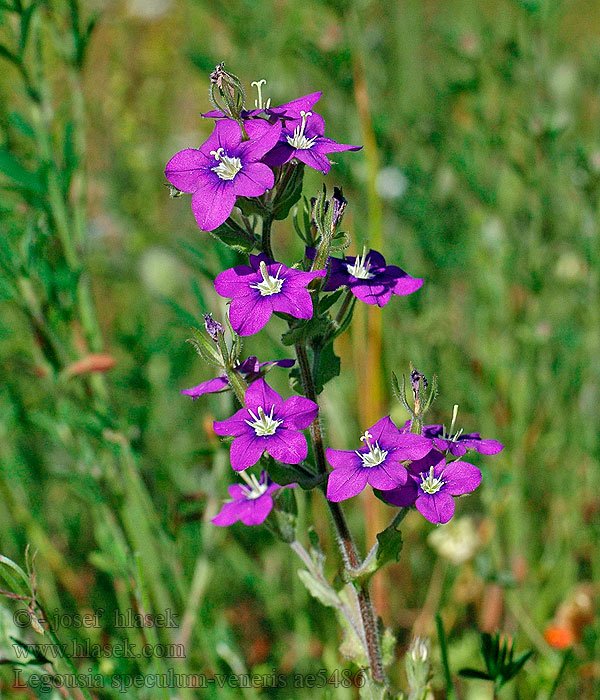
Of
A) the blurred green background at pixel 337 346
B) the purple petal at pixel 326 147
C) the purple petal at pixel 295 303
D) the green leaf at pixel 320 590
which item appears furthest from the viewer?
the blurred green background at pixel 337 346

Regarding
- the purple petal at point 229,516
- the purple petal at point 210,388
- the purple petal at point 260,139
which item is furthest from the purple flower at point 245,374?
the purple petal at point 260,139

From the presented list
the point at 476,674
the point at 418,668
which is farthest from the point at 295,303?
the point at 476,674

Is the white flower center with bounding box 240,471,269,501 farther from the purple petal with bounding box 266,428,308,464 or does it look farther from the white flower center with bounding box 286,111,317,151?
the white flower center with bounding box 286,111,317,151

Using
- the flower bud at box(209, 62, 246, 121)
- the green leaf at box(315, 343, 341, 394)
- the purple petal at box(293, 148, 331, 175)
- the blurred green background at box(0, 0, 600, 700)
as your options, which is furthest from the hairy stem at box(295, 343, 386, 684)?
the blurred green background at box(0, 0, 600, 700)

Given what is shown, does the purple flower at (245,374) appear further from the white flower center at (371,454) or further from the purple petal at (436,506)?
the purple petal at (436,506)

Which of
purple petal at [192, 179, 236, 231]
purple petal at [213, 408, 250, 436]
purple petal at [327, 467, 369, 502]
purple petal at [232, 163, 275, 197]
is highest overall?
purple petal at [232, 163, 275, 197]

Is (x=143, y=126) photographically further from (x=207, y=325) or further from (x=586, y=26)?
(x=586, y=26)

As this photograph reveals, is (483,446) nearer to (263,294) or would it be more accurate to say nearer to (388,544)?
(388,544)
